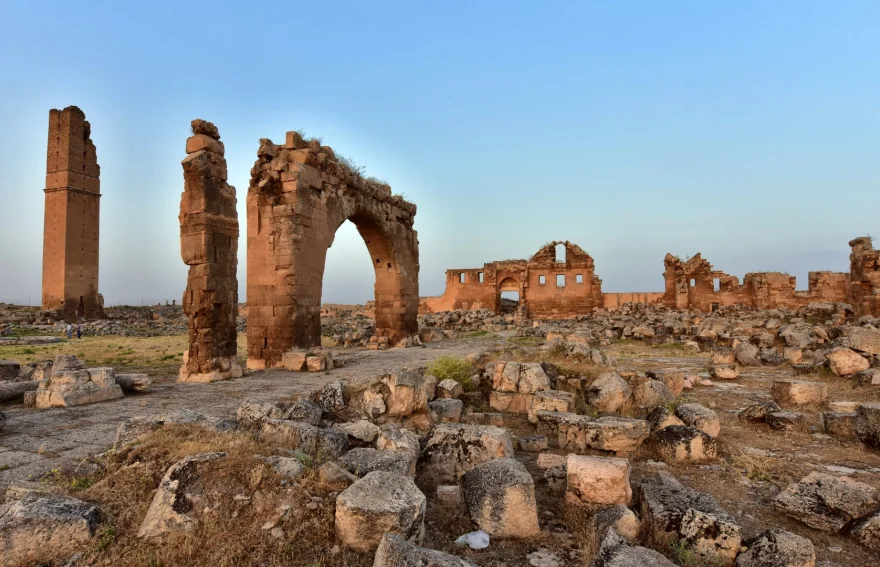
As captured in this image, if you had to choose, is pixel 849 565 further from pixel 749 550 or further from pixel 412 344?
→ pixel 412 344

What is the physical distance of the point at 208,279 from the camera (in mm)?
8430

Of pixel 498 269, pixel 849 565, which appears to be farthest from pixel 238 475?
pixel 498 269

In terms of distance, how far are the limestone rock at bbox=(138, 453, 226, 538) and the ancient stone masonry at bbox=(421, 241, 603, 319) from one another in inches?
1079

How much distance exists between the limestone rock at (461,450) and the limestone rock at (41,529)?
2390 mm

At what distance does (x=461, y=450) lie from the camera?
14.0ft

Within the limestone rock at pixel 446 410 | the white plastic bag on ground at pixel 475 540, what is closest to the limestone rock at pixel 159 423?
the white plastic bag on ground at pixel 475 540

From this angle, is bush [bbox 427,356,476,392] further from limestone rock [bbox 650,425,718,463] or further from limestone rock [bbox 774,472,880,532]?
limestone rock [bbox 774,472,880,532]

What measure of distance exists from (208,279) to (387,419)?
464 cm

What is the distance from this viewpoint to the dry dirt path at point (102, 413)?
12.8 ft

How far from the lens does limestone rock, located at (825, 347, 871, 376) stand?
8.80 m

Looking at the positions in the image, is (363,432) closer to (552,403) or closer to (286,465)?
(286,465)

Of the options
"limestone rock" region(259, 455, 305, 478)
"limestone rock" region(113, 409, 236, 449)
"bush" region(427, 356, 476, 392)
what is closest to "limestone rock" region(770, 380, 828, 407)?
"bush" region(427, 356, 476, 392)

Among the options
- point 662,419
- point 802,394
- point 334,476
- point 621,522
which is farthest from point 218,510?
point 802,394

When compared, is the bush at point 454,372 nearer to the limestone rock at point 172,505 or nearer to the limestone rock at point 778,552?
the limestone rock at point 172,505
